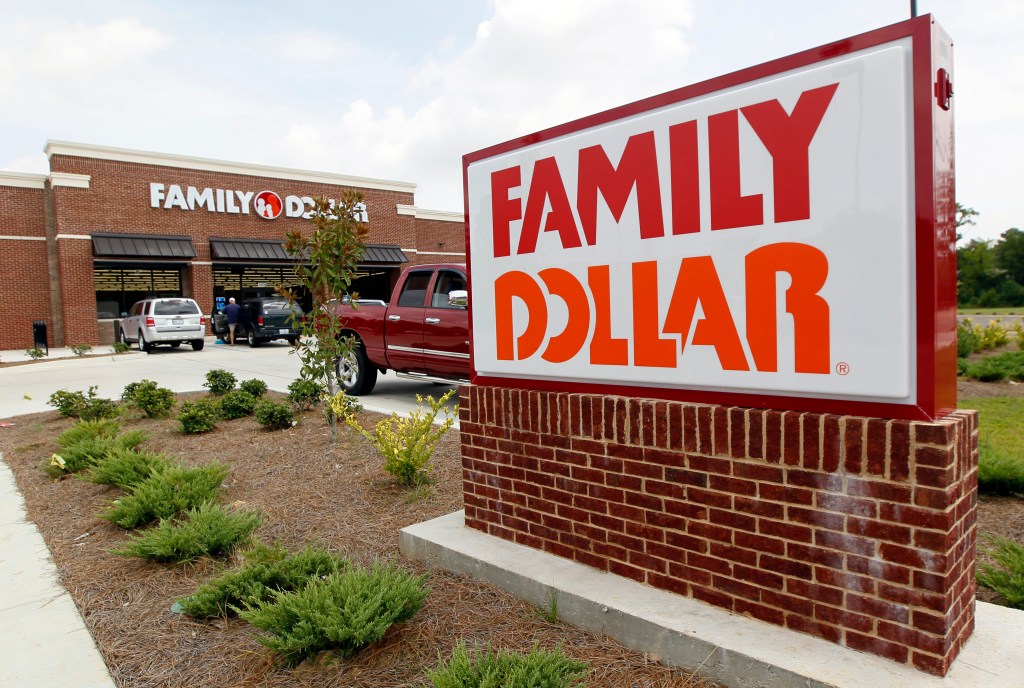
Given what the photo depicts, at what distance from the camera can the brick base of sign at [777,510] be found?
2316mm

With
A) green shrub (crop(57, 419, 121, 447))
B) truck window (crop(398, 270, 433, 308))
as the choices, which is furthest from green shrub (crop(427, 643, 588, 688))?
truck window (crop(398, 270, 433, 308))

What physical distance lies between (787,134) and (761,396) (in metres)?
1.03

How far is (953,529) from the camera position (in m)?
2.32

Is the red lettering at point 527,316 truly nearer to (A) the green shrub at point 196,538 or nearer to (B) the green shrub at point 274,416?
(A) the green shrub at point 196,538

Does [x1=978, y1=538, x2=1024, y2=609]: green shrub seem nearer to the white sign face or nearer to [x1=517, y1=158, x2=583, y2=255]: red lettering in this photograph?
the white sign face

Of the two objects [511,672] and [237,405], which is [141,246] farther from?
[511,672]

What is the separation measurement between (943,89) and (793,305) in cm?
89

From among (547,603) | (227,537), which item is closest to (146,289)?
(227,537)

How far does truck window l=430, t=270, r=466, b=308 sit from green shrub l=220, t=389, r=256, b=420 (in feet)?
9.02

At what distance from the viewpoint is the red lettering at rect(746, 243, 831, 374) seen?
2535 millimetres

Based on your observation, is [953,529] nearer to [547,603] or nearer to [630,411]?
[630,411]

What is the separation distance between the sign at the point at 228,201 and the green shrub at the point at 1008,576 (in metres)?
25.8

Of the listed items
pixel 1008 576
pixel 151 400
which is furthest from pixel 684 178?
pixel 151 400

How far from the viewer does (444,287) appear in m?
9.57
